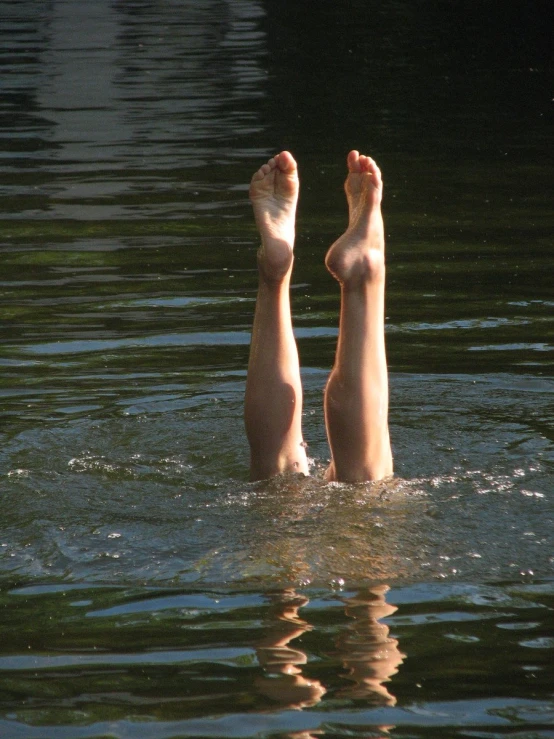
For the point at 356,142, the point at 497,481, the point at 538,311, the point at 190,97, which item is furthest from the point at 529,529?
the point at 190,97

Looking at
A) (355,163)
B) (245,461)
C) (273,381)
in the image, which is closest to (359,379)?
(273,381)

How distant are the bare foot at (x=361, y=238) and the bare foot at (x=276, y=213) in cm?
17

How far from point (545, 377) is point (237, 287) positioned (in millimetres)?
2095

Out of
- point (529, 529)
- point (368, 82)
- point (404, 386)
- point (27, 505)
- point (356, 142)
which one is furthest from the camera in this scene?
point (368, 82)

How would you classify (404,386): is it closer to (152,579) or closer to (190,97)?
(152,579)

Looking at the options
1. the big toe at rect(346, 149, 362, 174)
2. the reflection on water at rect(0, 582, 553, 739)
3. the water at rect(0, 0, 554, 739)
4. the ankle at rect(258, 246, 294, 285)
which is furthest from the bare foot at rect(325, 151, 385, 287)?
the reflection on water at rect(0, 582, 553, 739)

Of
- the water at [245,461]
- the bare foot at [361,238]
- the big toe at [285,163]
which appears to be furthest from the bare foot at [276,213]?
the water at [245,461]

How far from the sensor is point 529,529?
3.96 metres

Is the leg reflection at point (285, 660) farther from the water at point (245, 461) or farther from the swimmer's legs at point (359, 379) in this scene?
the swimmer's legs at point (359, 379)

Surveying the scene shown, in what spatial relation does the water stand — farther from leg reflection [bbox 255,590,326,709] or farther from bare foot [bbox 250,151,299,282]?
bare foot [bbox 250,151,299,282]

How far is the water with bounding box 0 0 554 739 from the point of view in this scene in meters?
3.13

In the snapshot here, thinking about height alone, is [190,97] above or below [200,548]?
above

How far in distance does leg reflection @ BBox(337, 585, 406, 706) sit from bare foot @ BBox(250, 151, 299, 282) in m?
1.29

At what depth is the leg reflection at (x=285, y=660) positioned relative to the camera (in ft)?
10.0
